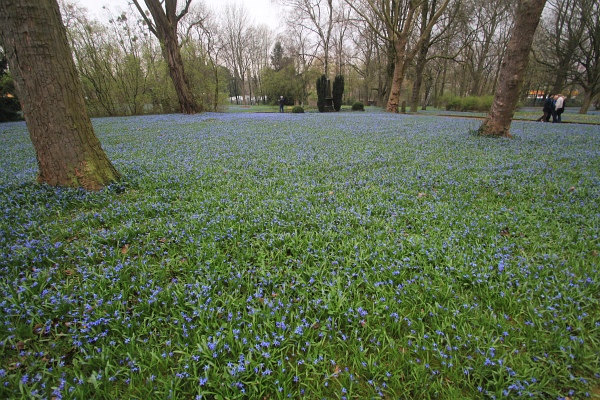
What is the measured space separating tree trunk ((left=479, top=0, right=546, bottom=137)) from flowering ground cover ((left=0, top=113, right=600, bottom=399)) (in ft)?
17.6

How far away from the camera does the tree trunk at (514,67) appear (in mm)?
7297

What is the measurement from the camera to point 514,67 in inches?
307

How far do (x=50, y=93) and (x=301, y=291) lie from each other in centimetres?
Answer: 435

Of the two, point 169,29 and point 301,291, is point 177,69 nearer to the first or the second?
point 169,29

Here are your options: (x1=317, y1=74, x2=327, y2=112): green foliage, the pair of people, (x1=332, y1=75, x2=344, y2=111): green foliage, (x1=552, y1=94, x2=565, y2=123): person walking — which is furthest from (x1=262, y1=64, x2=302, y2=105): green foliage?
(x1=552, y1=94, x2=565, y2=123): person walking

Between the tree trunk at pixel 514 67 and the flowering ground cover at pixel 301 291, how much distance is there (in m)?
5.37

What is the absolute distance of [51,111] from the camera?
3627 millimetres

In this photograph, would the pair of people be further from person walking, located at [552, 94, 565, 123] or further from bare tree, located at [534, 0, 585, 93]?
bare tree, located at [534, 0, 585, 93]

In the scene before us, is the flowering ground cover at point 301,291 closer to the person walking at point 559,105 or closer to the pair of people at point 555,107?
the person walking at point 559,105

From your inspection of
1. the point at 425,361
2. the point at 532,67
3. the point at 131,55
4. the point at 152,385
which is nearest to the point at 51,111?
the point at 152,385

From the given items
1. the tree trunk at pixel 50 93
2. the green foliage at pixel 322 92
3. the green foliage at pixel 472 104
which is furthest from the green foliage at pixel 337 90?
the tree trunk at pixel 50 93

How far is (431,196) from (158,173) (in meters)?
4.57

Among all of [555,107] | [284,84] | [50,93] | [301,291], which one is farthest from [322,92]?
[301,291]

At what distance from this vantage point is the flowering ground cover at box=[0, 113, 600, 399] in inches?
55.5
